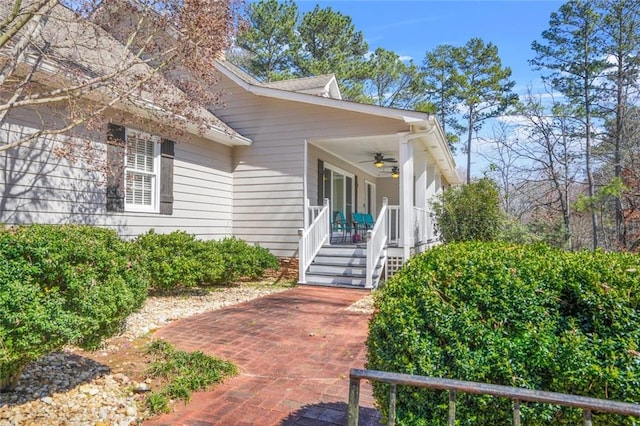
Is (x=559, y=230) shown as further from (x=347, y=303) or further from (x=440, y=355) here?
(x=440, y=355)

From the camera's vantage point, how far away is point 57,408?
274cm

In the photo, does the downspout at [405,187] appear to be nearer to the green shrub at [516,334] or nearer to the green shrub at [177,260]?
the green shrub at [177,260]

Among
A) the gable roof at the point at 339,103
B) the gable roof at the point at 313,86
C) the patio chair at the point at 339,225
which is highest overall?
the gable roof at the point at 313,86

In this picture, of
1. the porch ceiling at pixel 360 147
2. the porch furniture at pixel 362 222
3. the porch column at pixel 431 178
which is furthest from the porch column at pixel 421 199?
the porch column at pixel 431 178

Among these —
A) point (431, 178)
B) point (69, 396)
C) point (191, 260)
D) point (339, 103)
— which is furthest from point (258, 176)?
point (69, 396)

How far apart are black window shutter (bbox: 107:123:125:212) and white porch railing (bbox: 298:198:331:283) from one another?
3.65m

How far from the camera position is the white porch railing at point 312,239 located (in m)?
8.62

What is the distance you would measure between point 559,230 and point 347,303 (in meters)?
9.42

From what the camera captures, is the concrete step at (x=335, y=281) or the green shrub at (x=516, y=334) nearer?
the green shrub at (x=516, y=334)

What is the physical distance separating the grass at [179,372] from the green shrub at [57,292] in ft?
1.99

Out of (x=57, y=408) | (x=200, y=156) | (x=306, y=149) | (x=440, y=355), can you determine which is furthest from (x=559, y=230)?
(x=57, y=408)

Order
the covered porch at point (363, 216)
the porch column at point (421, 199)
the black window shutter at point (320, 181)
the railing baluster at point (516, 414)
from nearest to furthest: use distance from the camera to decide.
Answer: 1. the railing baluster at point (516, 414)
2. the covered porch at point (363, 216)
3. the porch column at point (421, 199)
4. the black window shutter at point (320, 181)

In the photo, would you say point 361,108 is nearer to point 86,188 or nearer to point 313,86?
A: point 313,86

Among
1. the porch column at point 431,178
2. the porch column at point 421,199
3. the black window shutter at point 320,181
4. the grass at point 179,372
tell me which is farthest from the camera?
the porch column at point 431,178
